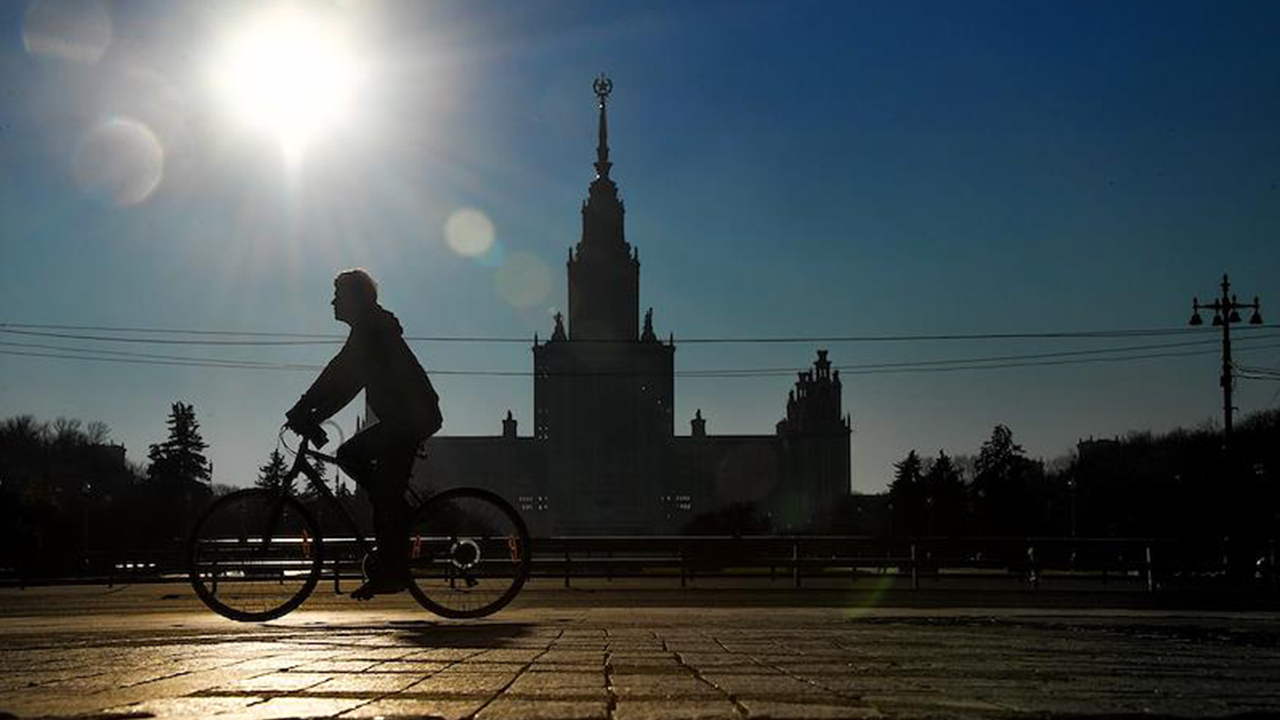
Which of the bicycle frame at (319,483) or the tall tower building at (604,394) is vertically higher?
the tall tower building at (604,394)

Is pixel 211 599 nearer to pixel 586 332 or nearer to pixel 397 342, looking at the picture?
pixel 397 342

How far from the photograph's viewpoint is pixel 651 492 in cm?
16188

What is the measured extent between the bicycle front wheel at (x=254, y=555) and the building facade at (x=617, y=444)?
138 metres

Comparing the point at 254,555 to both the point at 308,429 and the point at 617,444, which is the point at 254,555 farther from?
the point at 617,444

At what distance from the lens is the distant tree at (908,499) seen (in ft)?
339

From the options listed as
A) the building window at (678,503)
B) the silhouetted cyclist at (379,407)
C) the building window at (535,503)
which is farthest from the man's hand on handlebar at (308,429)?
the building window at (678,503)

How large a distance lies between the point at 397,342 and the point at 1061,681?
4979mm

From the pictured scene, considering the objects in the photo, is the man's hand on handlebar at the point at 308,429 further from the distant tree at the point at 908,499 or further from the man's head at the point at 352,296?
the distant tree at the point at 908,499

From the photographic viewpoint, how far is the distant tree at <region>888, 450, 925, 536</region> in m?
103

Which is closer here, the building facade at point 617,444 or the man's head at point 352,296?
the man's head at point 352,296

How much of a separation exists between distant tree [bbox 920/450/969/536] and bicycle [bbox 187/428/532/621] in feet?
273

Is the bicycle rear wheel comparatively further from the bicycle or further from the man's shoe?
the man's shoe

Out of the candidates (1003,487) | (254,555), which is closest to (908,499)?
(1003,487)

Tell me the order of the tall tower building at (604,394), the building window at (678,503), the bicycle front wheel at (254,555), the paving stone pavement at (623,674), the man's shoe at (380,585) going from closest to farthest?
the paving stone pavement at (623,674)
the man's shoe at (380,585)
the bicycle front wheel at (254,555)
the tall tower building at (604,394)
the building window at (678,503)
